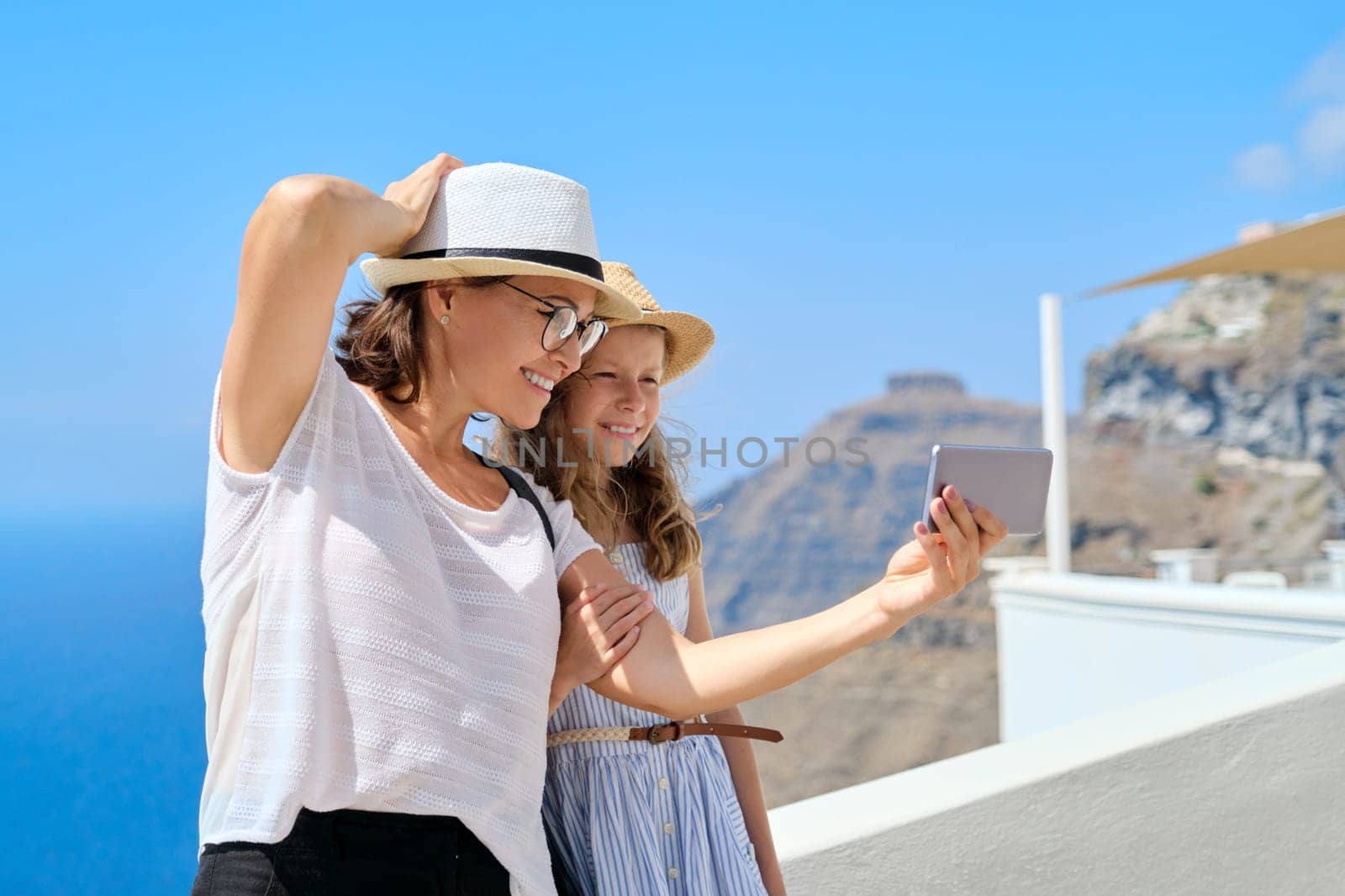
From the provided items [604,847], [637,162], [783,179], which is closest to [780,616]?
[637,162]

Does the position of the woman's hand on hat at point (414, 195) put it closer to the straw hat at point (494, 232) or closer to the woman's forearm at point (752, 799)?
the straw hat at point (494, 232)

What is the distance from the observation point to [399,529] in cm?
144

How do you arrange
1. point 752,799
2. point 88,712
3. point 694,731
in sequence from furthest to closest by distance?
point 88,712, point 752,799, point 694,731

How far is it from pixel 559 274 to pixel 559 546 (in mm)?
425

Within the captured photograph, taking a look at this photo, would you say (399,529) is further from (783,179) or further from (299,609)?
(783,179)

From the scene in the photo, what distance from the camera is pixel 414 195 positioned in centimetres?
155

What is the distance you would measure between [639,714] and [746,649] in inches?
10.0

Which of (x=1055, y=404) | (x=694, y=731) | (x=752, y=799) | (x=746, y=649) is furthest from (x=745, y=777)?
(x=1055, y=404)

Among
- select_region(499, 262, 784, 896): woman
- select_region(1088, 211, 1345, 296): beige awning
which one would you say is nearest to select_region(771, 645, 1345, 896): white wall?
select_region(499, 262, 784, 896): woman

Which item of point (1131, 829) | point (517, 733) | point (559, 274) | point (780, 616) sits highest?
point (559, 274)

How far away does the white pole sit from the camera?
27.9 ft

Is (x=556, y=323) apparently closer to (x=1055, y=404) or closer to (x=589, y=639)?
(x=589, y=639)

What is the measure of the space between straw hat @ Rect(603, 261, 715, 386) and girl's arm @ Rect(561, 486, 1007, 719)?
2.09ft

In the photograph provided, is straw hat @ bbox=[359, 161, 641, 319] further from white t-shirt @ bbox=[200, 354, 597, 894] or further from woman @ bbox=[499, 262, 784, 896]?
woman @ bbox=[499, 262, 784, 896]
